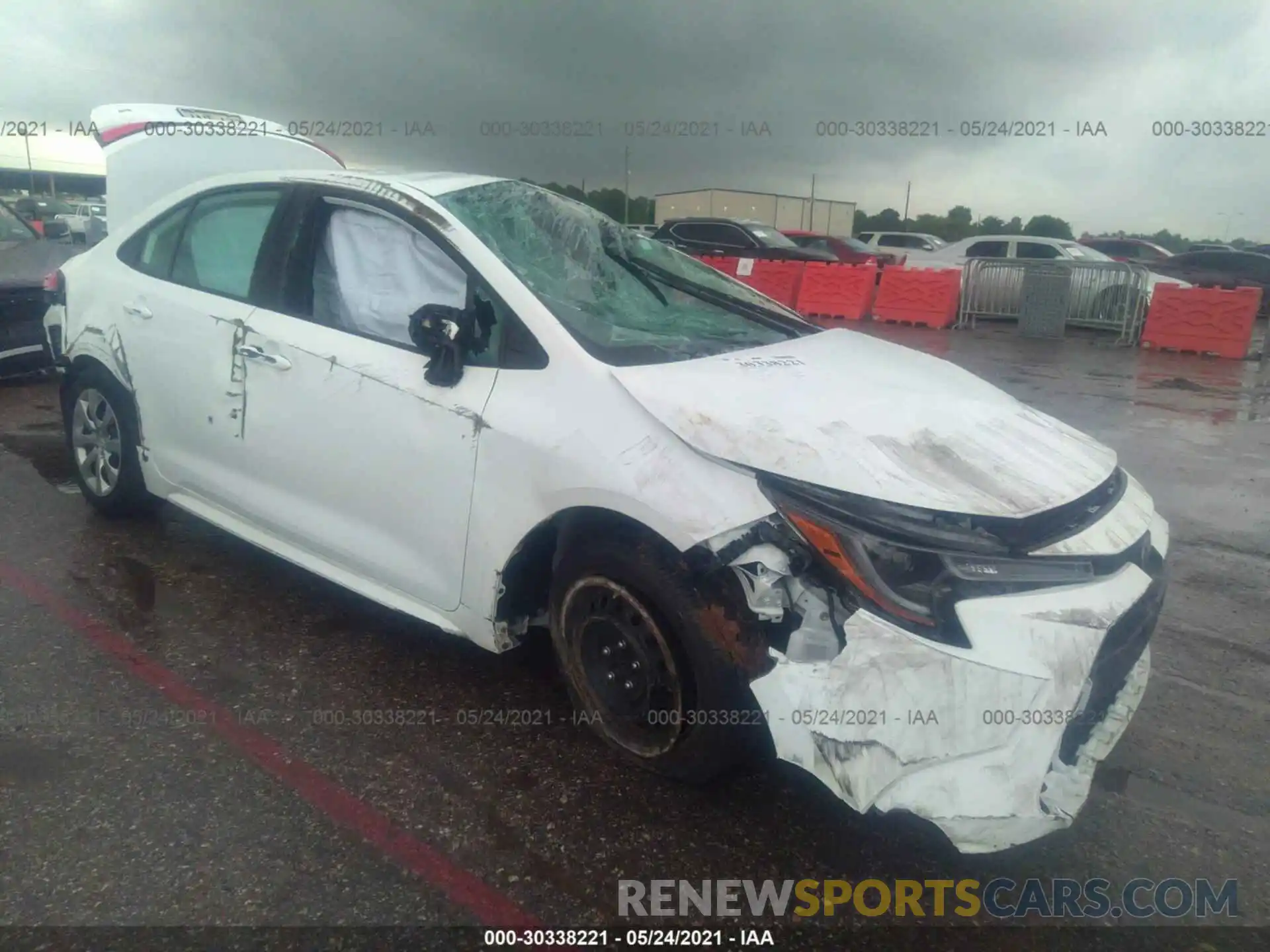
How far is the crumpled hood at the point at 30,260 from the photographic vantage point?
7.31 m

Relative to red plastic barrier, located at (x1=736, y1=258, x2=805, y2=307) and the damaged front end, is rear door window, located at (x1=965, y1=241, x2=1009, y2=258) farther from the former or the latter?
the damaged front end

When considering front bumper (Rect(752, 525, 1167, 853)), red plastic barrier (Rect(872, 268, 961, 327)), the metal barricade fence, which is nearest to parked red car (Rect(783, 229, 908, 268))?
red plastic barrier (Rect(872, 268, 961, 327))

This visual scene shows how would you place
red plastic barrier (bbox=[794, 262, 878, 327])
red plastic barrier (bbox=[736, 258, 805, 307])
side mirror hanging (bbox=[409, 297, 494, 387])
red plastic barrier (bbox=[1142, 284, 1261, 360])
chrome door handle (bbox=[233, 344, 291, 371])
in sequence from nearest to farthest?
side mirror hanging (bbox=[409, 297, 494, 387]), chrome door handle (bbox=[233, 344, 291, 371]), red plastic barrier (bbox=[1142, 284, 1261, 360]), red plastic barrier (bbox=[794, 262, 878, 327]), red plastic barrier (bbox=[736, 258, 805, 307])

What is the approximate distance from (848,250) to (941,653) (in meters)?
19.3

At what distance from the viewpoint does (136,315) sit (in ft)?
13.4

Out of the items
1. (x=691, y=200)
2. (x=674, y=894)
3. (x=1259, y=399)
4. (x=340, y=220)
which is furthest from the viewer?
(x=691, y=200)

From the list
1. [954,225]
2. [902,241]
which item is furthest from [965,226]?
[902,241]

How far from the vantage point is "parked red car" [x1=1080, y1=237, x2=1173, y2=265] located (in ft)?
69.4

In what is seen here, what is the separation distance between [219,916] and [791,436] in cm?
185

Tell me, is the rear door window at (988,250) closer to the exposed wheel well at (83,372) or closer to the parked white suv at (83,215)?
the parked white suv at (83,215)

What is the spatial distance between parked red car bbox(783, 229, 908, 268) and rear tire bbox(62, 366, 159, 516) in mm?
16814

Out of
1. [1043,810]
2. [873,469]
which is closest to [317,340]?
[873,469]

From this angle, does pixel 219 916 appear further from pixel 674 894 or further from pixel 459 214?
pixel 459 214

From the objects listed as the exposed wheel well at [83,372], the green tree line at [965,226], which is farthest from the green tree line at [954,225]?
the exposed wheel well at [83,372]
